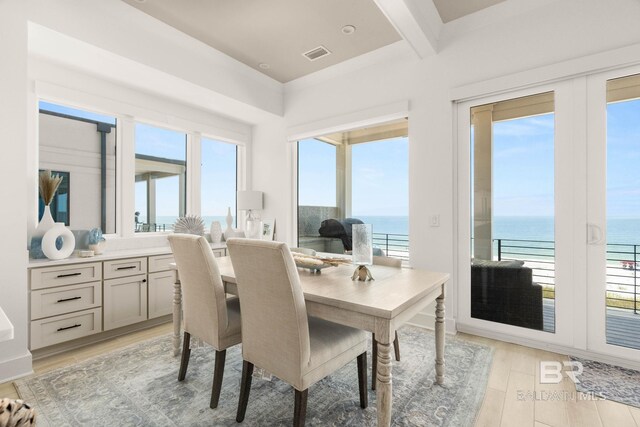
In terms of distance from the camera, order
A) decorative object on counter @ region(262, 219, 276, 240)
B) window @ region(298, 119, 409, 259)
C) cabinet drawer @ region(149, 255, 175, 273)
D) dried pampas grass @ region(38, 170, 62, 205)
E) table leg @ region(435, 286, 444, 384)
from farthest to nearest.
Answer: decorative object on counter @ region(262, 219, 276, 240), window @ region(298, 119, 409, 259), cabinet drawer @ region(149, 255, 175, 273), dried pampas grass @ region(38, 170, 62, 205), table leg @ region(435, 286, 444, 384)

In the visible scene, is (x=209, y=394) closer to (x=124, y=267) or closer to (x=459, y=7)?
(x=124, y=267)

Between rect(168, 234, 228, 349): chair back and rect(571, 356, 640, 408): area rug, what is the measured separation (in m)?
2.31

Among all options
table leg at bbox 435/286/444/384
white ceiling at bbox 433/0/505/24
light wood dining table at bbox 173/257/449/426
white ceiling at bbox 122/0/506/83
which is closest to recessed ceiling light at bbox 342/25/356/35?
white ceiling at bbox 122/0/506/83

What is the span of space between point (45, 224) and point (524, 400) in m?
3.80

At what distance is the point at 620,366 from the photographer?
2.29m

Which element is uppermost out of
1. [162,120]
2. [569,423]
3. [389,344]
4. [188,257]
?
[162,120]

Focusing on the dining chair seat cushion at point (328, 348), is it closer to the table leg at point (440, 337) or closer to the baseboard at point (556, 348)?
the table leg at point (440, 337)

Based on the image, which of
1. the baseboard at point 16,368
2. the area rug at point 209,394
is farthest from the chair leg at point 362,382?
the baseboard at point 16,368

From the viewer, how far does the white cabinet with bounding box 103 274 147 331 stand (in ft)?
9.25

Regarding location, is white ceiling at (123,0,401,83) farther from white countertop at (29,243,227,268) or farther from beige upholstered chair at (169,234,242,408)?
white countertop at (29,243,227,268)

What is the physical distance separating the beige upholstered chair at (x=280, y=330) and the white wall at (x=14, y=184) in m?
1.75

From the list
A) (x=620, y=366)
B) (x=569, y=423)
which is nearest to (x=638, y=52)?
(x=620, y=366)

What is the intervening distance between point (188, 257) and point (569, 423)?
233 cm

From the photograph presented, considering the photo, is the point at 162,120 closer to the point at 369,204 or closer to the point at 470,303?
the point at 369,204
